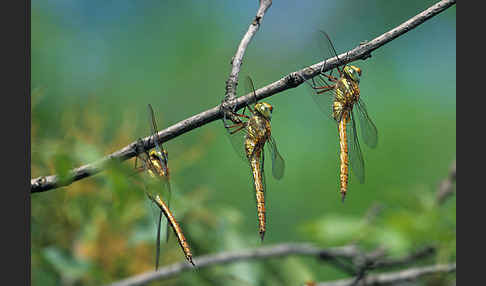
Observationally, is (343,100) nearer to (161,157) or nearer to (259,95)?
(259,95)

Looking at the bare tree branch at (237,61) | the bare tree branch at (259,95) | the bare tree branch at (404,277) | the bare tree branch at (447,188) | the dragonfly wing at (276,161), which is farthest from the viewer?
the bare tree branch at (447,188)

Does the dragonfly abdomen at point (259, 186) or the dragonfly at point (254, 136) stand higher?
the dragonfly at point (254, 136)

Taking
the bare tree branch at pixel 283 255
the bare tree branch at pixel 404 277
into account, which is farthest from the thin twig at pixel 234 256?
the bare tree branch at pixel 404 277

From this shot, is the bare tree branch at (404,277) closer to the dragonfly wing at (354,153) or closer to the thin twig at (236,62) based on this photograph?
the dragonfly wing at (354,153)

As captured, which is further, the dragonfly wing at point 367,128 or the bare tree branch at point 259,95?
the dragonfly wing at point 367,128

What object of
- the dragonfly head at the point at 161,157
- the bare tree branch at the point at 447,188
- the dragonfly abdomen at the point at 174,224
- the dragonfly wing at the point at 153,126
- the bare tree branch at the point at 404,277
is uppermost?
the dragonfly wing at the point at 153,126

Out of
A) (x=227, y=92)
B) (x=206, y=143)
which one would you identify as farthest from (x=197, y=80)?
(x=227, y=92)
